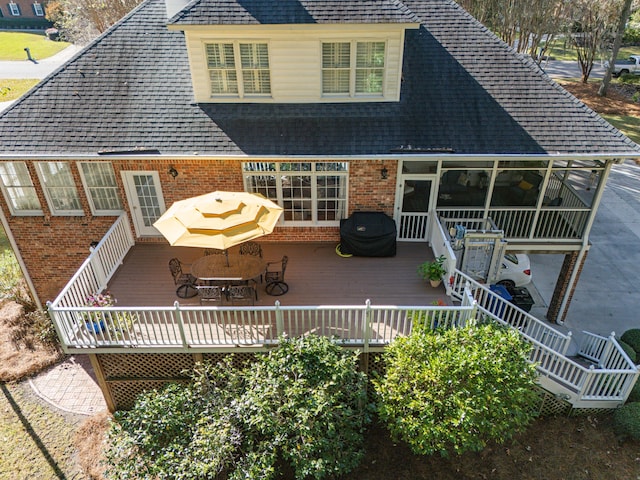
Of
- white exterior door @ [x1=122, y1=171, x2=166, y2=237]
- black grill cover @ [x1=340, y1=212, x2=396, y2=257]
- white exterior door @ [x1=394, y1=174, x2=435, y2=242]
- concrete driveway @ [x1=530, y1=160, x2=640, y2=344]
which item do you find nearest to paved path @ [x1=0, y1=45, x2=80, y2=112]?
white exterior door @ [x1=122, y1=171, x2=166, y2=237]

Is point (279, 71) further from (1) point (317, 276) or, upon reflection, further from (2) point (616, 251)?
(2) point (616, 251)

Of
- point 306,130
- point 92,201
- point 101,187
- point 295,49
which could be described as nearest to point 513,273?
point 306,130

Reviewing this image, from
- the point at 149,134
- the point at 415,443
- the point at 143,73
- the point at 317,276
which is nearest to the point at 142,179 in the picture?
the point at 149,134

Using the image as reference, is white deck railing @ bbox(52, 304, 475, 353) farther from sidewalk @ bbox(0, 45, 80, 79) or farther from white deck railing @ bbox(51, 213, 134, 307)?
sidewalk @ bbox(0, 45, 80, 79)

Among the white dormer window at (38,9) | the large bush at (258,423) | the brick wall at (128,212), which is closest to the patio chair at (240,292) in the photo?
the large bush at (258,423)

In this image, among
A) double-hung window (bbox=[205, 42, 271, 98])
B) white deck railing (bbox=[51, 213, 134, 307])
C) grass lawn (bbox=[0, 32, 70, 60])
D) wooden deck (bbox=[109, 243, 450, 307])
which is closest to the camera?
white deck railing (bbox=[51, 213, 134, 307])

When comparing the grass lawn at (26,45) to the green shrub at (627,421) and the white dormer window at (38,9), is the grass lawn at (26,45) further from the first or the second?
the green shrub at (627,421)
